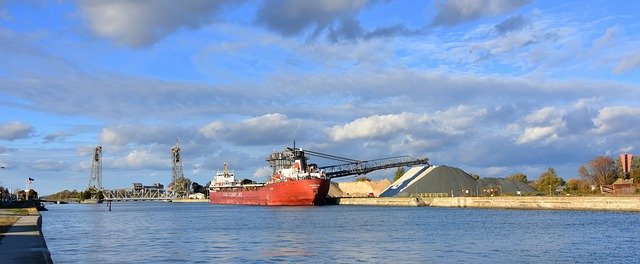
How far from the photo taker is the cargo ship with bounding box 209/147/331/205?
3954 inches

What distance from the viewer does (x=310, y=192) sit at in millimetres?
99812

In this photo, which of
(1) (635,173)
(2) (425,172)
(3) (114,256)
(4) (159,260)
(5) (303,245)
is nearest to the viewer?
(4) (159,260)

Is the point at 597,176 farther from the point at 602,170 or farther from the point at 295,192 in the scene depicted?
the point at 295,192

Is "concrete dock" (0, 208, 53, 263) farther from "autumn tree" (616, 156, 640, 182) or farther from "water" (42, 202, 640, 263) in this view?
"autumn tree" (616, 156, 640, 182)

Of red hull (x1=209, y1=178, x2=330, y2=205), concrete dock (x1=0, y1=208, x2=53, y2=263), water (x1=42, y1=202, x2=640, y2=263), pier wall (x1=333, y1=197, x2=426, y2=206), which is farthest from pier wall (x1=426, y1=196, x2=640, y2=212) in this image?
concrete dock (x1=0, y1=208, x2=53, y2=263)

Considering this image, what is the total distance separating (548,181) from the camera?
5123 inches

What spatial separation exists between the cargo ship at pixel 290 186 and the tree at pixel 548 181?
41446 mm

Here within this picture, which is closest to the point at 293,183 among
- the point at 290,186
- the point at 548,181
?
the point at 290,186

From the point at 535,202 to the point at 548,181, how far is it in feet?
180

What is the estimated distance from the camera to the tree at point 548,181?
416ft

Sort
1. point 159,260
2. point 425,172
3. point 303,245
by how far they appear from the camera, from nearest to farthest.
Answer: point 159,260, point 303,245, point 425,172

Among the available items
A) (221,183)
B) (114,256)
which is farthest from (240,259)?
(221,183)

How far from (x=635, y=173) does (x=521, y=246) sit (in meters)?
93.8

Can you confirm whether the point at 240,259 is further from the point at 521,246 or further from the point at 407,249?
the point at 521,246
